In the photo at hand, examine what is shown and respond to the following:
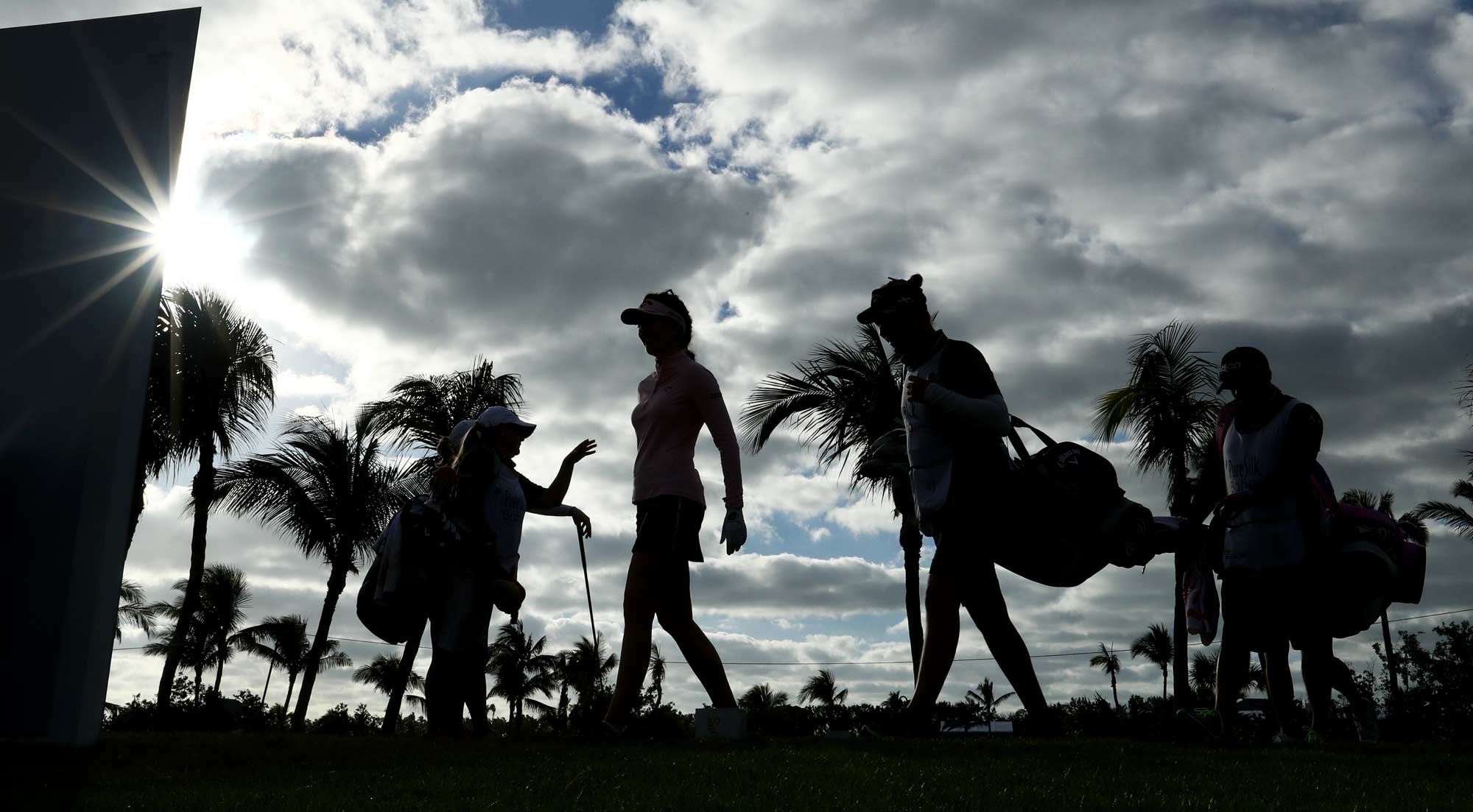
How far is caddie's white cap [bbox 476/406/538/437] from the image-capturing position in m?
6.70

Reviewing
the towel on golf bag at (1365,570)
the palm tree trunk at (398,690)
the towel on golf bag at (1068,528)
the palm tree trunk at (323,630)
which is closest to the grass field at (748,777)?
the towel on golf bag at (1068,528)

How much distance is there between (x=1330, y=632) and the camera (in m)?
5.69

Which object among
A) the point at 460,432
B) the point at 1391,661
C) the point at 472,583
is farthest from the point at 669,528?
the point at 1391,661

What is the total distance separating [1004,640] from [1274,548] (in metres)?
1.59

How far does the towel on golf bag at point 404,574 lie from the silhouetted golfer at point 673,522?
122 cm

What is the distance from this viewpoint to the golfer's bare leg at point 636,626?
5.46 metres

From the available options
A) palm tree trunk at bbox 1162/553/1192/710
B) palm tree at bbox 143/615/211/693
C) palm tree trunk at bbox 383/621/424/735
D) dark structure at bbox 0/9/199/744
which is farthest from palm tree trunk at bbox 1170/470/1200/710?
palm tree at bbox 143/615/211/693

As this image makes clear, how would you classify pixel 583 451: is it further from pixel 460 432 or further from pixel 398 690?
pixel 398 690

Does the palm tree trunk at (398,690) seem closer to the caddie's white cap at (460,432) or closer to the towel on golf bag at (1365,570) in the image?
the caddie's white cap at (460,432)

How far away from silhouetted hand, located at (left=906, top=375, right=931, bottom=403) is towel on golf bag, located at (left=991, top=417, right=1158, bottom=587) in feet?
1.62

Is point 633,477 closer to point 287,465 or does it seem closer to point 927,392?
point 927,392

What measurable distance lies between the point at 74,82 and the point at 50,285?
3.26 ft

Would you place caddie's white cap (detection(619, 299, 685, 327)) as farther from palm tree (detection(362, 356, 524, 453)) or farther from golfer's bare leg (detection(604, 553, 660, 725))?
palm tree (detection(362, 356, 524, 453))

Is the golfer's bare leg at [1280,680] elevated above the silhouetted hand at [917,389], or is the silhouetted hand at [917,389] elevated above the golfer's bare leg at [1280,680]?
the silhouetted hand at [917,389]
